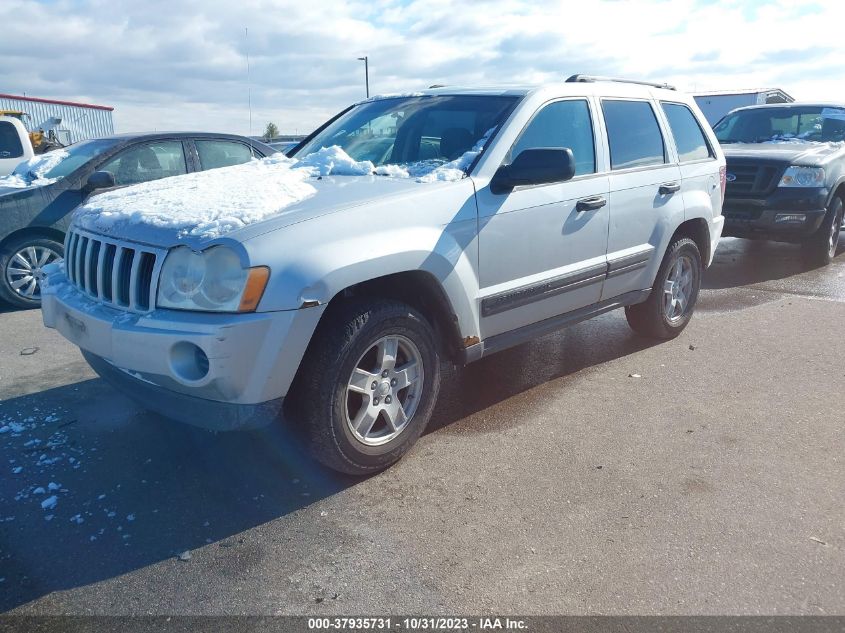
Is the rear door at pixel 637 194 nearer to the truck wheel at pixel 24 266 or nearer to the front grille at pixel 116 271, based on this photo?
the front grille at pixel 116 271

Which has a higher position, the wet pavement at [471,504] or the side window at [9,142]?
the side window at [9,142]

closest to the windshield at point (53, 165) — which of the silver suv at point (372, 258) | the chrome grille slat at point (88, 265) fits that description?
the silver suv at point (372, 258)

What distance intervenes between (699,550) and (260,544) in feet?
5.76

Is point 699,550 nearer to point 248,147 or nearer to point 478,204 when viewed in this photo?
point 478,204

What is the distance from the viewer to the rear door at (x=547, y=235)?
3719 mm

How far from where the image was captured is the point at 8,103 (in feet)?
97.8

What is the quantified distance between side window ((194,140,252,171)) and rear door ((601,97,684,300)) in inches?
164

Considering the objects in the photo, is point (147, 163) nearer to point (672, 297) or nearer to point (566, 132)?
point (566, 132)

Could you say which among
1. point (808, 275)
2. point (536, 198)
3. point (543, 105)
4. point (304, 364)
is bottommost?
point (808, 275)

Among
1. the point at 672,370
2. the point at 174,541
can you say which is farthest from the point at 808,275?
the point at 174,541

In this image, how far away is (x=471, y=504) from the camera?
3197 mm

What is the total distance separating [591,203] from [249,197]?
2.04m

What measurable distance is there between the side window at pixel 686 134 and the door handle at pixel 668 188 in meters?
0.30

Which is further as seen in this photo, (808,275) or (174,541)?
(808,275)
